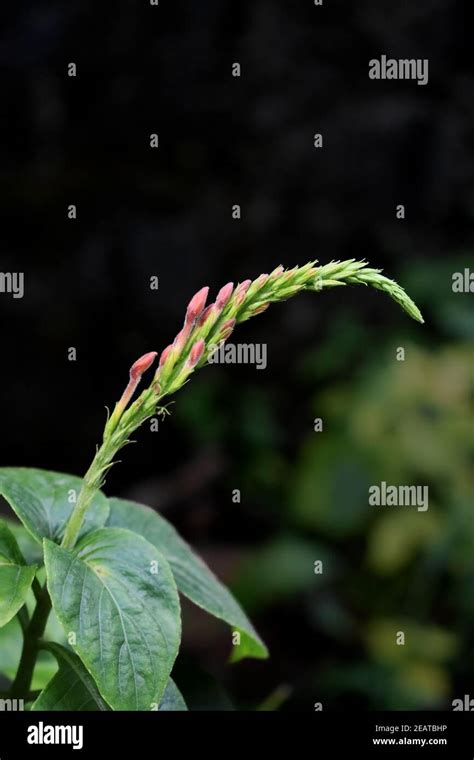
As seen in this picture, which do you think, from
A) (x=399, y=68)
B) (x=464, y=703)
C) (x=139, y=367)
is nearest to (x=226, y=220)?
(x=399, y=68)

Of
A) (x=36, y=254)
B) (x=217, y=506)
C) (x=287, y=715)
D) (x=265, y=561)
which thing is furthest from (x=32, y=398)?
(x=287, y=715)

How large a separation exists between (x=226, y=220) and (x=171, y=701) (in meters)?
5.84

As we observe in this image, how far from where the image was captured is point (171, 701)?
1.56m

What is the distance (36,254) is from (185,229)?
103 centimetres

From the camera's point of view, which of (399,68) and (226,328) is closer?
(226,328)

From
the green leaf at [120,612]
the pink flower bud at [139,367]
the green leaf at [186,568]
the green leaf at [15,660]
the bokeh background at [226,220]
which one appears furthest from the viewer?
the bokeh background at [226,220]

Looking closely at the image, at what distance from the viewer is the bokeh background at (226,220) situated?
6.46m

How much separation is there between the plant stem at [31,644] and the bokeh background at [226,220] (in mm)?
4120

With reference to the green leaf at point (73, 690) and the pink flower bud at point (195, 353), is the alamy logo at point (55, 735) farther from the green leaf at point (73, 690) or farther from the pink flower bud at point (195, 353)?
the pink flower bud at point (195, 353)

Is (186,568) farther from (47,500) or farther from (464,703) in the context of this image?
(464,703)

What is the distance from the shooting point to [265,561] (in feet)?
17.1

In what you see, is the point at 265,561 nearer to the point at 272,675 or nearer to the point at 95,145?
the point at 272,675

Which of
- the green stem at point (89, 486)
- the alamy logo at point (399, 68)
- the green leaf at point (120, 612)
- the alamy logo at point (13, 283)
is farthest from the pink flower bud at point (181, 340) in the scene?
the alamy logo at point (399, 68)

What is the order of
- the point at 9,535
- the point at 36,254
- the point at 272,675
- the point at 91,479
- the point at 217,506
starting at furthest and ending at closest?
the point at 36,254
the point at 217,506
the point at 272,675
the point at 9,535
the point at 91,479
